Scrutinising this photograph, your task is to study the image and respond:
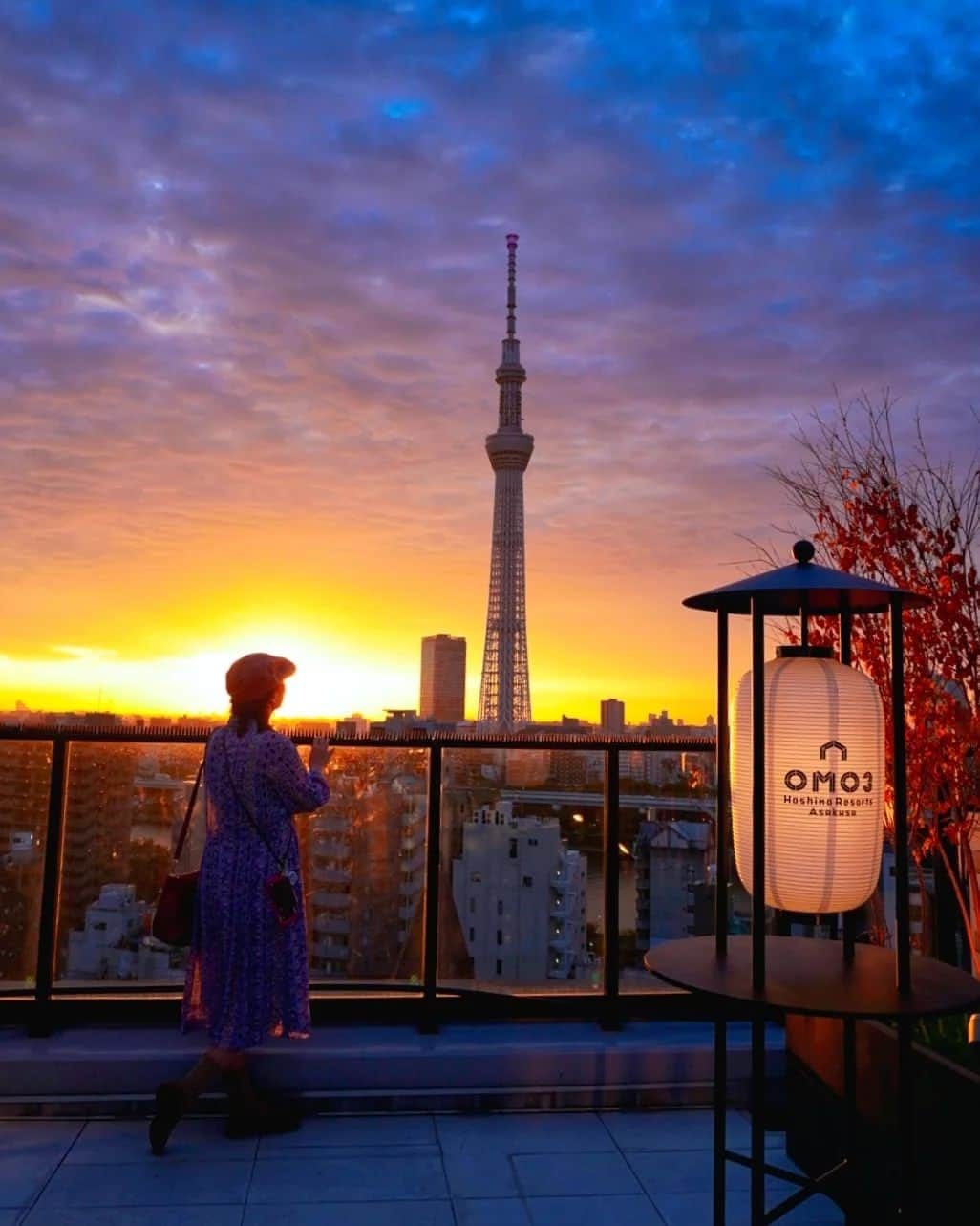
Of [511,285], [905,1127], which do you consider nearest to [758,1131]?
[905,1127]

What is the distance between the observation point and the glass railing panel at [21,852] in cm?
331

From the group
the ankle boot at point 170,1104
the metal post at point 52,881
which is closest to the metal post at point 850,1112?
the ankle boot at point 170,1104

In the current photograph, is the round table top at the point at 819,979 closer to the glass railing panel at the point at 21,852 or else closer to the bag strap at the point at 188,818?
the bag strap at the point at 188,818

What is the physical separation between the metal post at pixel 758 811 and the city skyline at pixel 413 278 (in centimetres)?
45

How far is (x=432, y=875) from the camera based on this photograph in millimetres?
3529

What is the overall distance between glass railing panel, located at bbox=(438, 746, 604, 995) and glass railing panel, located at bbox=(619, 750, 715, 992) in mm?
124

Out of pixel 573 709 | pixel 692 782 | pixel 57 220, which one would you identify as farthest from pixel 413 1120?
pixel 57 220

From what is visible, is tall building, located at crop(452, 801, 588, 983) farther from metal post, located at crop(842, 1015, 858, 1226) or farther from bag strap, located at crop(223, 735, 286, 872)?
metal post, located at crop(842, 1015, 858, 1226)

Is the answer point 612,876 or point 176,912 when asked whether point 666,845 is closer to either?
point 612,876

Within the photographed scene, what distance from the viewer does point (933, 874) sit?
11.8 feet

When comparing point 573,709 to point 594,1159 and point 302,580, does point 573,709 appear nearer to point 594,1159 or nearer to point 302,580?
point 594,1159

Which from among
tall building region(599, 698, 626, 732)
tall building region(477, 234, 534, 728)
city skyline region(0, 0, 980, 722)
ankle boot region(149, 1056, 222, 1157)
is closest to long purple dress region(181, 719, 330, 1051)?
ankle boot region(149, 1056, 222, 1157)

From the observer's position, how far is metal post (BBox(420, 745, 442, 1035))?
3.47 m

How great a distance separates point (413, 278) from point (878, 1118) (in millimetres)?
10443
